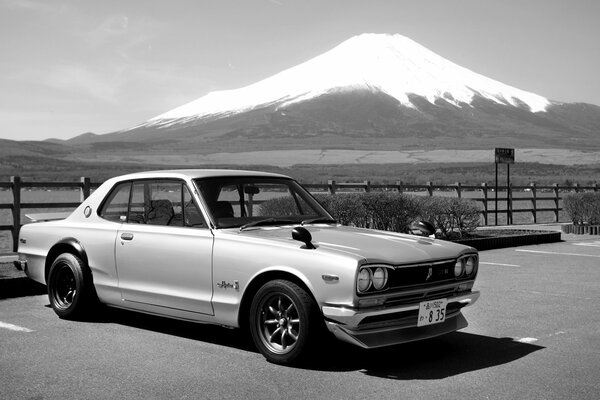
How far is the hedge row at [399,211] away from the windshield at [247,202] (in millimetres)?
6994

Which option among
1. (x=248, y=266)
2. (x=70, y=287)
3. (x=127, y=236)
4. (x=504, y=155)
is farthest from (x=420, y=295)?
(x=504, y=155)

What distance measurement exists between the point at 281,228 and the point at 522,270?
22.0ft

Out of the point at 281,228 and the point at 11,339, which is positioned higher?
the point at 281,228

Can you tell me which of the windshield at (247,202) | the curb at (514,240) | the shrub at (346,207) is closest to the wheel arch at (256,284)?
the windshield at (247,202)

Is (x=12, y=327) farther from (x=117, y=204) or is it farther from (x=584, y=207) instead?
(x=584, y=207)

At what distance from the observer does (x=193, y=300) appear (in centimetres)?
647

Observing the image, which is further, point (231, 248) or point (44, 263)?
point (44, 263)

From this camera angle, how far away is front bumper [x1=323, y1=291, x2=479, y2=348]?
18.4 ft

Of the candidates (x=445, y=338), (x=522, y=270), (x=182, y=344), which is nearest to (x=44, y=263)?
(x=182, y=344)

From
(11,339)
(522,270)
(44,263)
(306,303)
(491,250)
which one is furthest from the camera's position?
(491,250)

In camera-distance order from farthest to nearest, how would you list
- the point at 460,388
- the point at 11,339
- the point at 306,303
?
the point at 11,339 → the point at 306,303 → the point at 460,388

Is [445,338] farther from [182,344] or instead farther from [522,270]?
[522,270]

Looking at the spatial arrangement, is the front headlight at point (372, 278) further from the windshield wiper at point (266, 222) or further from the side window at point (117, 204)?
the side window at point (117, 204)

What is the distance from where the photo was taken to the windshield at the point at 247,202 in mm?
6715
